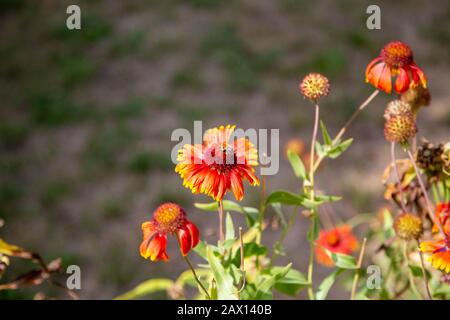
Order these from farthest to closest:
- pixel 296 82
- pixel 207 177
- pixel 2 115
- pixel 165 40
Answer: pixel 165 40 < pixel 296 82 < pixel 2 115 < pixel 207 177

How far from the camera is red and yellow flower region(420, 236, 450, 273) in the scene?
66 centimetres

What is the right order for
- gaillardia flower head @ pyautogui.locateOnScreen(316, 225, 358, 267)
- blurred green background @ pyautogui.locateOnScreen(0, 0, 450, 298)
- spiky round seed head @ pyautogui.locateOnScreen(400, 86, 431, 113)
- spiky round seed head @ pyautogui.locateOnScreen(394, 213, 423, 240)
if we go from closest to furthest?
spiky round seed head @ pyautogui.locateOnScreen(394, 213, 423, 240) → spiky round seed head @ pyautogui.locateOnScreen(400, 86, 431, 113) → gaillardia flower head @ pyautogui.locateOnScreen(316, 225, 358, 267) → blurred green background @ pyautogui.locateOnScreen(0, 0, 450, 298)

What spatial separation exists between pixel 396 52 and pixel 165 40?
7.53ft

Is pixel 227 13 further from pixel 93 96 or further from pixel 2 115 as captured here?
pixel 2 115

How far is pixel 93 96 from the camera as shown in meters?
2.66

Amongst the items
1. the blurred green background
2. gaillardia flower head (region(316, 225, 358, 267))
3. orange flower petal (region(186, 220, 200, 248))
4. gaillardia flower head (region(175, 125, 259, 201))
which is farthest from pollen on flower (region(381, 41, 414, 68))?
the blurred green background

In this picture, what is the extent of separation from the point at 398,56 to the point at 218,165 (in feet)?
0.92

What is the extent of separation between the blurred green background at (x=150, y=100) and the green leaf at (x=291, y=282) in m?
1.02

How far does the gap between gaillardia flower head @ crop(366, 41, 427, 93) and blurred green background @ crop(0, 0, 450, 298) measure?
117 cm

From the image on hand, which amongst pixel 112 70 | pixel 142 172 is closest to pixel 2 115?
pixel 112 70

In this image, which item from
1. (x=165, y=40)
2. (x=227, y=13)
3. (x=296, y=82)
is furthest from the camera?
(x=227, y=13)

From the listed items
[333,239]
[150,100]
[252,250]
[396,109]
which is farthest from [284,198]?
[150,100]

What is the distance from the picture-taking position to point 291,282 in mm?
760

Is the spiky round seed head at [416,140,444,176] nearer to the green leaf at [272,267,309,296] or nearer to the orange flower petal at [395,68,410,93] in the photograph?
the orange flower petal at [395,68,410,93]
